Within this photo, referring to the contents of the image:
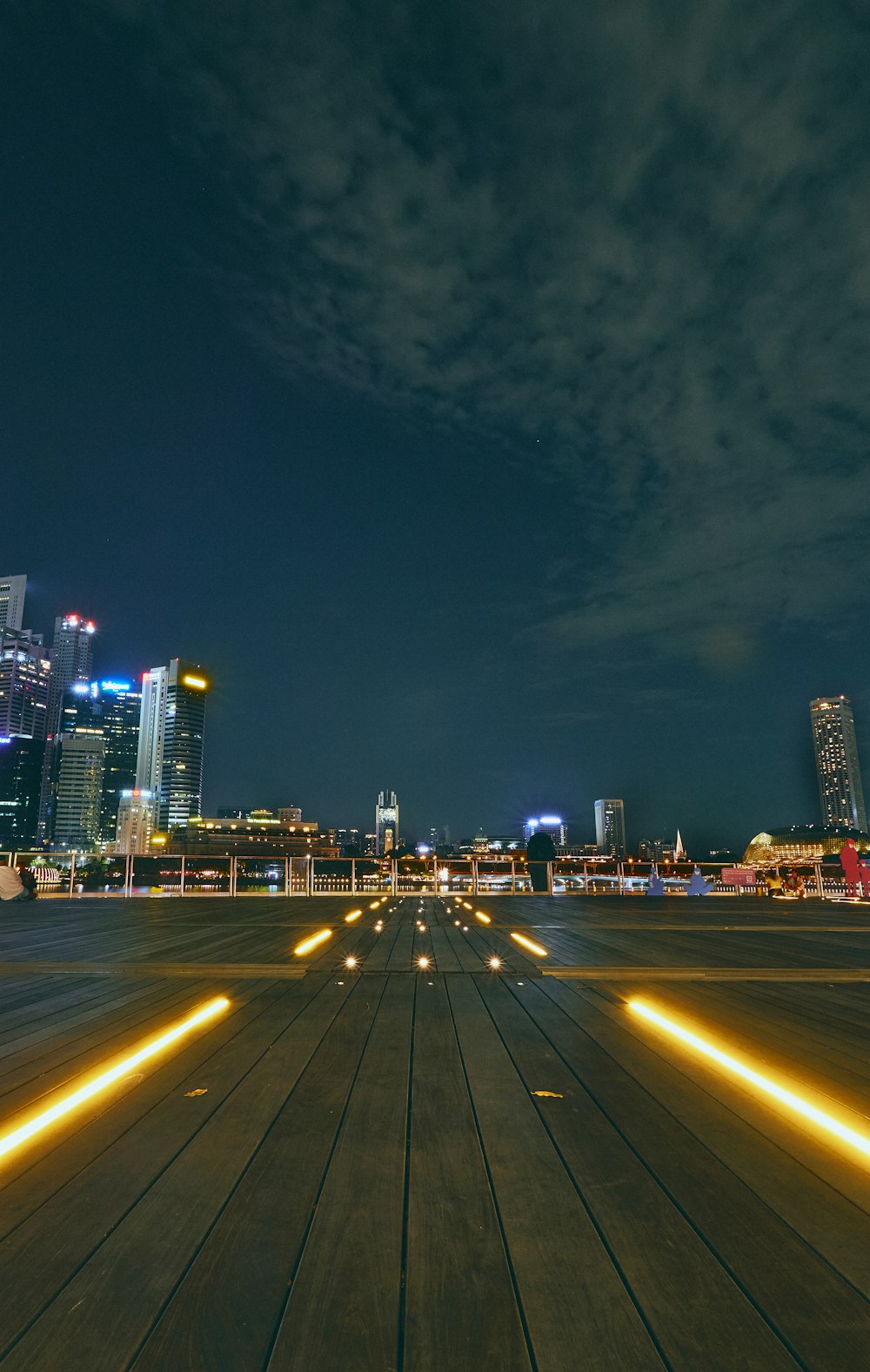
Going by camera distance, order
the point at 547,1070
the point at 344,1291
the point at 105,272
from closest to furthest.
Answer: the point at 344,1291
the point at 547,1070
the point at 105,272

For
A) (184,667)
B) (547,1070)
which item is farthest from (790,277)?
(184,667)

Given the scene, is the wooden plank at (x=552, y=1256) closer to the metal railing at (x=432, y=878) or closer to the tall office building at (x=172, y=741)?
the metal railing at (x=432, y=878)

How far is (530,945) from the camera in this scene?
21.6ft

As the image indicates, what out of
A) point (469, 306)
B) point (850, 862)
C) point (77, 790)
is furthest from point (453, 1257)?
point (77, 790)

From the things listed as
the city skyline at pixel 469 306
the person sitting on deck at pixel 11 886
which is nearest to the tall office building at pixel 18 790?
the city skyline at pixel 469 306

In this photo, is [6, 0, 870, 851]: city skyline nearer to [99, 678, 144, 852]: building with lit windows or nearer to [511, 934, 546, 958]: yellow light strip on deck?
[511, 934, 546, 958]: yellow light strip on deck

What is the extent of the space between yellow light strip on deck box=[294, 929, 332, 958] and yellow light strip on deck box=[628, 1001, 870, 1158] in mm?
3242

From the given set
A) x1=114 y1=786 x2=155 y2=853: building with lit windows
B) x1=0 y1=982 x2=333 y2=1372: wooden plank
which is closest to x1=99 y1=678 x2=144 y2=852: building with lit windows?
A: x1=114 y1=786 x2=155 y2=853: building with lit windows

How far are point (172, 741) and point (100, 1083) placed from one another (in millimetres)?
182818

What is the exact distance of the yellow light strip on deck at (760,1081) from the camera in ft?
7.15

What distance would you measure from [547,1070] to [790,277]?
24252mm

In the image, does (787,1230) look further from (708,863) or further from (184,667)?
(184,667)

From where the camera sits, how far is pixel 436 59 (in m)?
18.5

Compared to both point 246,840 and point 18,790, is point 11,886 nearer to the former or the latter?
point 246,840
